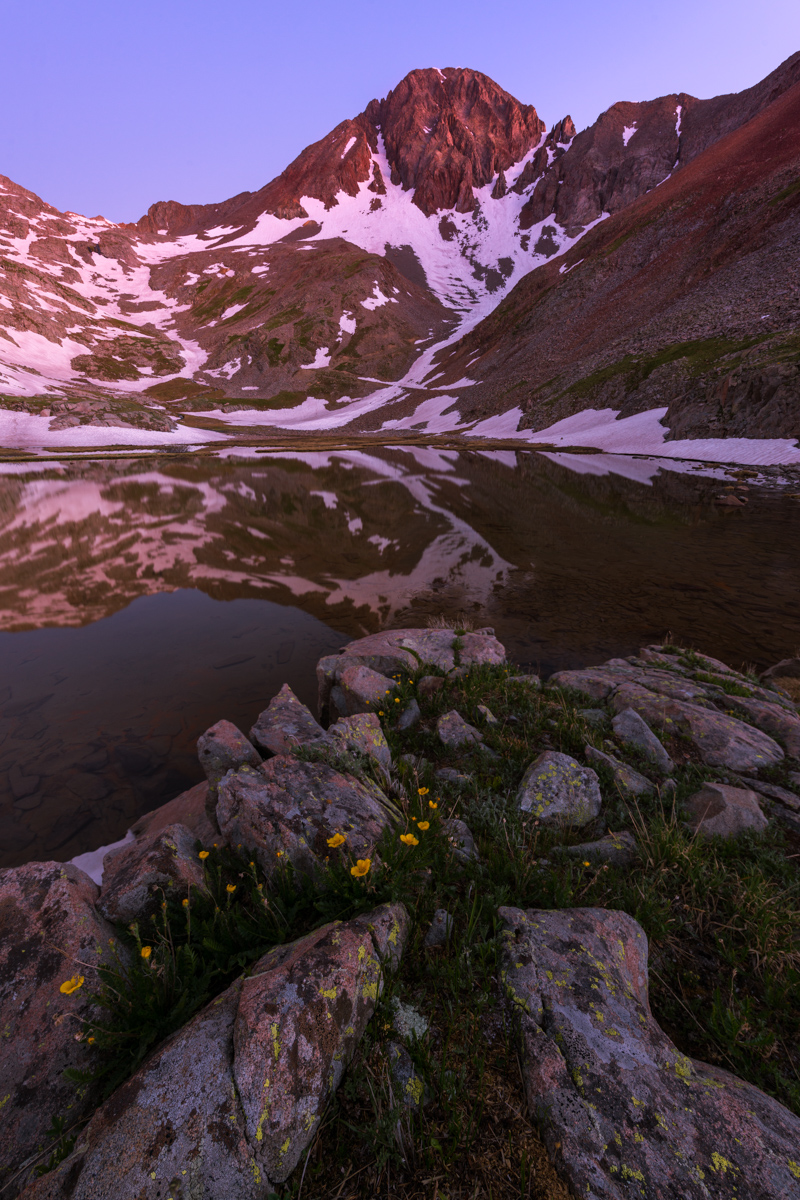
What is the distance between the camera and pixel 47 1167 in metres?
2.44

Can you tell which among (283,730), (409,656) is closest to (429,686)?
(409,656)

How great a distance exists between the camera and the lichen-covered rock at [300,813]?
416cm

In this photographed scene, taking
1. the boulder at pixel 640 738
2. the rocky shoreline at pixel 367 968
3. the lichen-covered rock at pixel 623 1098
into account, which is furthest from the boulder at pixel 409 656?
the lichen-covered rock at pixel 623 1098

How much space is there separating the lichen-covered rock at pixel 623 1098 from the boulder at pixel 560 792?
1.76m

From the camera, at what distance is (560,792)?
5418 millimetres

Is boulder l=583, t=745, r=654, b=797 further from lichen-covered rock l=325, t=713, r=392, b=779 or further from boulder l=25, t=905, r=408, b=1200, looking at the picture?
boulder l=25, t=905, r=408, b=1200

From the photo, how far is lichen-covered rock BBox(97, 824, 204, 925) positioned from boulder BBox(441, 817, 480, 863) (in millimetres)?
2334

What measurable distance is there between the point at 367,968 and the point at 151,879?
2.03 m

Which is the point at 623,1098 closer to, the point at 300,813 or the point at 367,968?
the point at 367,968

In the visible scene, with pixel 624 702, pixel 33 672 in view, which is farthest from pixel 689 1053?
pixel 33 672

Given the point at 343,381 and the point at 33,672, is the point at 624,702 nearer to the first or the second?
the point at 33,672

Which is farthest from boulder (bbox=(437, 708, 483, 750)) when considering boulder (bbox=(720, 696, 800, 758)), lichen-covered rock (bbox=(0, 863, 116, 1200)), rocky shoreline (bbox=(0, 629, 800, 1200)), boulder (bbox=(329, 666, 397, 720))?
boulder (bbox=(720, 696, 800, 758))

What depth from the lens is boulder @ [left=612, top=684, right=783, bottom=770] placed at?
247 inches

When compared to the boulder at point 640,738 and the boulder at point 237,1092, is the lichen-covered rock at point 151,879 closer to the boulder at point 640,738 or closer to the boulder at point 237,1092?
the boulder at point 237,1092
